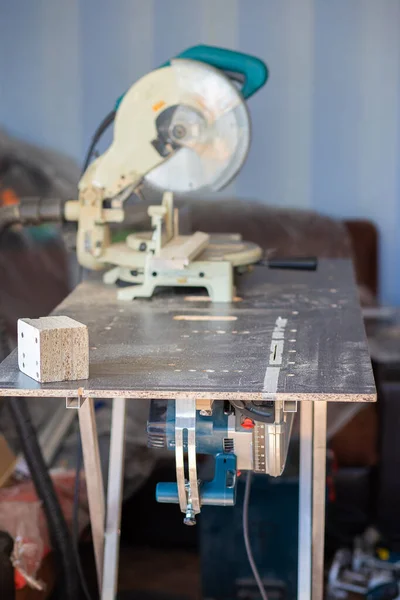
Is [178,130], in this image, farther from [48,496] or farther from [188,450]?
[48,496]

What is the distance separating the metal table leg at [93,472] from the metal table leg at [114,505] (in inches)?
1.4

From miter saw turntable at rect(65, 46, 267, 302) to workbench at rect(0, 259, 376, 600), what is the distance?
8cm

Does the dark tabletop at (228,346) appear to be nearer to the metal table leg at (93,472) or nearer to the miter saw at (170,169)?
the miter saw at (170,169)

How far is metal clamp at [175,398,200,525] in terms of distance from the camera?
1.90m

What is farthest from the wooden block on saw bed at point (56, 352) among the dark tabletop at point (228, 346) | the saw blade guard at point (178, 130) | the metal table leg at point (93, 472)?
the saw blade guard at point (178, 130)

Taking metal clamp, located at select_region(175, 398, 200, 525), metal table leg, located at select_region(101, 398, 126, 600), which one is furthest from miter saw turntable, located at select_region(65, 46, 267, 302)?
metal clamp, located at select_region(175, 398, 200, 525)

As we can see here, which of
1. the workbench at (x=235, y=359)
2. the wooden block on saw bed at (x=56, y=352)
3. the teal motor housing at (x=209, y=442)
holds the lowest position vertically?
the teal motor housing at (x=209, y=442)

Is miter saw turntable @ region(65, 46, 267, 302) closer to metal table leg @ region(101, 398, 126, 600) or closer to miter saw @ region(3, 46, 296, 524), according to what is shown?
miter saw @ region(3, 46, 296, 524)

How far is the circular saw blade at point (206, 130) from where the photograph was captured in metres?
2.42

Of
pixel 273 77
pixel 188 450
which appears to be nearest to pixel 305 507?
pixel 188 450

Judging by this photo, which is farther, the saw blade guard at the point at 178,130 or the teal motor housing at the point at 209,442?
the saw blade guard at the point at 178,130

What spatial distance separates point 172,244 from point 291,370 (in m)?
0.75

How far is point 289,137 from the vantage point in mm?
3670

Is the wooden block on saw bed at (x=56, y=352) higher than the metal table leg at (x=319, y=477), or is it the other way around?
the wooden block on saw bed at (x=56, y=352)
